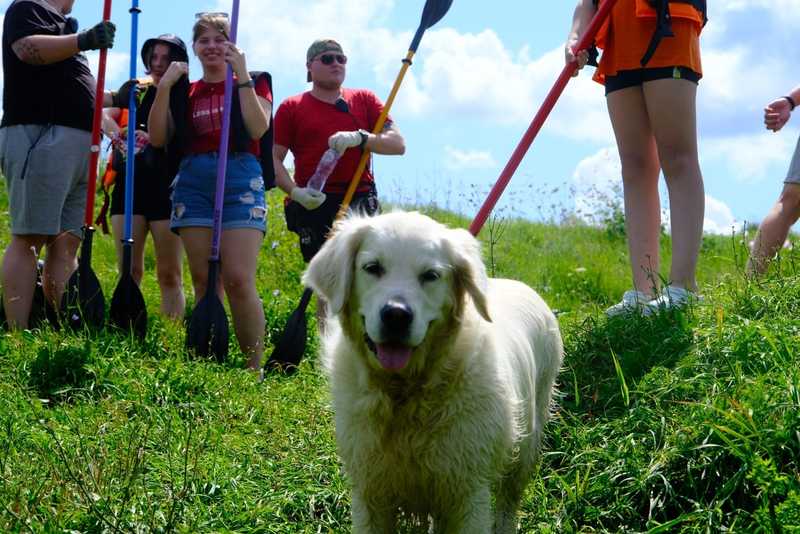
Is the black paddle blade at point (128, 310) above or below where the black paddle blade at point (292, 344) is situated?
above

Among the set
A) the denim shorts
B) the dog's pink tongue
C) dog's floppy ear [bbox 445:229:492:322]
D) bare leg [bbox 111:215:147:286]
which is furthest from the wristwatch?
the dog's pink tongue

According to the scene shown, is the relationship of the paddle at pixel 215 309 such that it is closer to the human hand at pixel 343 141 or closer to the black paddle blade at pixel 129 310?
the black paddle blade at pixel 129 310

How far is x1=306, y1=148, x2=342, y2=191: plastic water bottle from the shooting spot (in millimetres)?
5684

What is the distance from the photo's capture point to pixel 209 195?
5.52 meters

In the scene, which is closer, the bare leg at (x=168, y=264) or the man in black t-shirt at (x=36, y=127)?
the man in black t-shirt at (x=36, y=127)

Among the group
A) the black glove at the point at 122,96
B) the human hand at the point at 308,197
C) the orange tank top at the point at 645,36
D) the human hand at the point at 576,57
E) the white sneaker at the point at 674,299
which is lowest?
the white sneaker at the point at 674,299

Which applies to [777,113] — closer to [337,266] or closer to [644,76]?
[644,76]

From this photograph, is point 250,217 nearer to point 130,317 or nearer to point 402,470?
point 130,317

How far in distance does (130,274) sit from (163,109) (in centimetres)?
107

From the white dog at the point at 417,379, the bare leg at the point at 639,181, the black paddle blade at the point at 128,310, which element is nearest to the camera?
the white dog at the point at 417,379

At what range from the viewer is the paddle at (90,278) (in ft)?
17.3

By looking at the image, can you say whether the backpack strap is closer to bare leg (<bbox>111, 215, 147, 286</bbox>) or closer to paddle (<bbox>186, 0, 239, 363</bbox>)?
paddle (<bbox>186, 0, 239, 363</bbox>)

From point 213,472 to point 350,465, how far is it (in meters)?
0.88

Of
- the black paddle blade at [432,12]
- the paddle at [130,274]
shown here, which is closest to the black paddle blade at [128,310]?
the paddle at [130,274]
